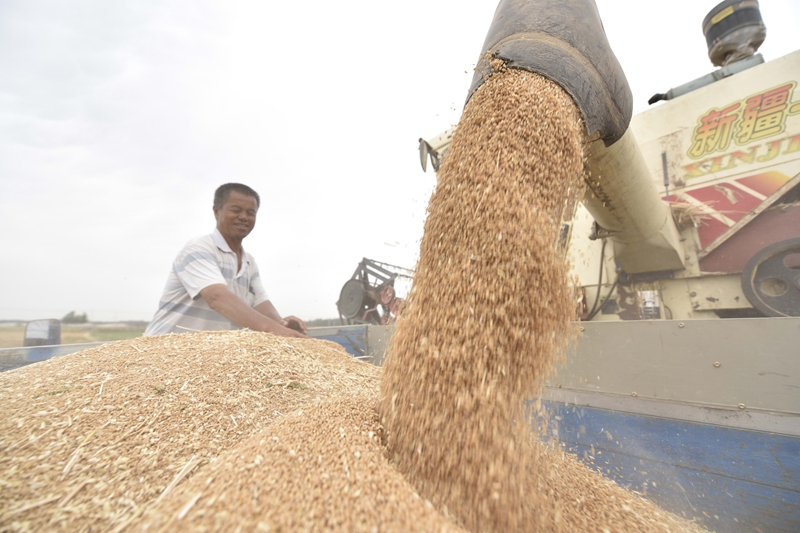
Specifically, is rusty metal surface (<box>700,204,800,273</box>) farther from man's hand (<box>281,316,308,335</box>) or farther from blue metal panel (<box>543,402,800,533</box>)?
man's hand (<box>281,316,308,335</box>)

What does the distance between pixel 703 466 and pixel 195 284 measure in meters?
2.72

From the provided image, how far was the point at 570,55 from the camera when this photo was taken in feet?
5.09

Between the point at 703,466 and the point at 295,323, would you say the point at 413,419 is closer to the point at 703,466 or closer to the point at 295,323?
the point at 703,466

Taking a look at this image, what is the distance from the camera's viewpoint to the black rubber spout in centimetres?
151

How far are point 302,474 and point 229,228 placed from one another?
7.69 feet

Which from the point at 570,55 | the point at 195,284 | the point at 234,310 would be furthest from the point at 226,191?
the point at 570,55

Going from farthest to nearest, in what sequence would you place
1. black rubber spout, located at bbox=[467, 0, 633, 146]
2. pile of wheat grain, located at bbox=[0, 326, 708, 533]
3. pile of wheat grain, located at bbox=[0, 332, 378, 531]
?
black rubber spout, located at bbox=[467, 0, 633, 146] < pile of wheat grain, located at bbox=[0, 332, 378, 531] < pile of wheat grain, located at bbox=[0, 326, 708, 533]

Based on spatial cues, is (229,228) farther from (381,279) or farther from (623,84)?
(381,279)

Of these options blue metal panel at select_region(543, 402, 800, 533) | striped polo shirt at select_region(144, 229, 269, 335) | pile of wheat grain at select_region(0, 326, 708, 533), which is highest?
striped polo shirt at select_region(144, 229, 269, 335)

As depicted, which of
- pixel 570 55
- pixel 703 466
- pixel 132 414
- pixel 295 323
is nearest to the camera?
pixel 132 414

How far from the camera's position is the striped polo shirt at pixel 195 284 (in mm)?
2420

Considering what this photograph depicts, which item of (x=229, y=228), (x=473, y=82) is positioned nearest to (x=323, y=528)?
(x=473, y=82)

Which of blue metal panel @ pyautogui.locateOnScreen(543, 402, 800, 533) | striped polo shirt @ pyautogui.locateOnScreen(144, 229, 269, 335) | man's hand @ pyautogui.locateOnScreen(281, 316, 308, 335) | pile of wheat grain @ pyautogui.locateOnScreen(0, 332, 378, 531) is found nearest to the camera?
pile of wheat grain @ pyautogui.locateOnScreen(0, 332, 378, 531)

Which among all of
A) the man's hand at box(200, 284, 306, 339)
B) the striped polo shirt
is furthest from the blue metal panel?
the striped polo shirt
